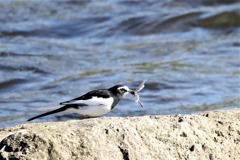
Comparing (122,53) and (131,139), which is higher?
(131,139)

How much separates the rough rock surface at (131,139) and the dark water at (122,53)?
16.2ft

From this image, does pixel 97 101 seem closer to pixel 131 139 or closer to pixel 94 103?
pixel 94 103

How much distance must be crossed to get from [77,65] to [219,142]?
9.12m

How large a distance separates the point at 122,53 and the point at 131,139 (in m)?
10.3

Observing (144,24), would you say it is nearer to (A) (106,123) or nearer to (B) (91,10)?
(B) (91,10)

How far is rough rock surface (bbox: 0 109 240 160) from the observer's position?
4.67m

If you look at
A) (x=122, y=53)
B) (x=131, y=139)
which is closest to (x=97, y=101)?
(x=131, y=139)

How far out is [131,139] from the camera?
504cm

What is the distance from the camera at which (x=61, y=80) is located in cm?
1337

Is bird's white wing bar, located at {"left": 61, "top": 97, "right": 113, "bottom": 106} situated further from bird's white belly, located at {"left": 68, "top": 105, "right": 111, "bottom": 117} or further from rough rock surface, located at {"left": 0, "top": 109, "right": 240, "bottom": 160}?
rough rock surface, located at {"left": 0, "top": 109, "right": 240, "bottom": 160}

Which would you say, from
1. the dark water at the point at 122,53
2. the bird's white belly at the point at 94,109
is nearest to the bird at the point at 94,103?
the bird's white belly at the point at 94,109

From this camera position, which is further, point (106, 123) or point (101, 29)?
point (101, 29)

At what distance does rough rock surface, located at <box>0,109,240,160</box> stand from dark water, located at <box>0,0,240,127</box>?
493 centimetres

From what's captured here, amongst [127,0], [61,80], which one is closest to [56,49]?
[61,80]
